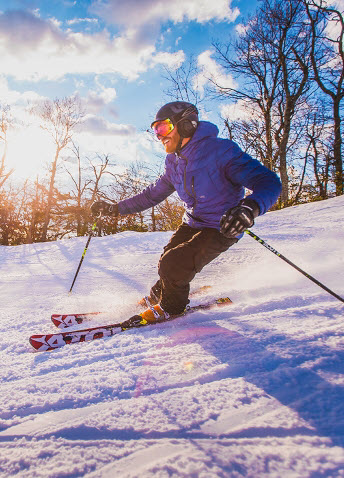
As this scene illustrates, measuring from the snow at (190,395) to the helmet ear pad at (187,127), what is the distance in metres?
1.68

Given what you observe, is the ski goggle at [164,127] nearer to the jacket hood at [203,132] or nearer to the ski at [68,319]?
the jacket hood at [203,132]

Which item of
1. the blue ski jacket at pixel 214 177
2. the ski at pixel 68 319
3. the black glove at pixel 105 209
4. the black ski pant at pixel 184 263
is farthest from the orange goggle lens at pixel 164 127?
the ski at pixel 68 319

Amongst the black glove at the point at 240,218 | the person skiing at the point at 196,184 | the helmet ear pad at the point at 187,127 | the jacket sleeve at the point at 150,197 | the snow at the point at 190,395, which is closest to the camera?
the snow at the point at 190,395

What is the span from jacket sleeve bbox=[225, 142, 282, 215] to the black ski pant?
0.58 metres

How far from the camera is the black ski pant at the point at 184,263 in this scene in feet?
7.92

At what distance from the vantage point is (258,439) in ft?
3.06

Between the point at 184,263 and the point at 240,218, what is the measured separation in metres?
0.81

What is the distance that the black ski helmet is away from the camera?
2.39 metres

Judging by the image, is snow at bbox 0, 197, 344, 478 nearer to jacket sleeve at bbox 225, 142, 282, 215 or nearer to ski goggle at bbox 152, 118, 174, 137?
jacket sleeve at bbox 225, 142, 282, 215

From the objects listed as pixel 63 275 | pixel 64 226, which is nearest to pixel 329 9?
pixel 63 275

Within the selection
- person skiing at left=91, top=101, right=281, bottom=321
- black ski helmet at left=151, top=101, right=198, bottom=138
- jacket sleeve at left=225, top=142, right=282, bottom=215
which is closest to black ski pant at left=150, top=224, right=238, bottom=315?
person skiing at left=91, top=101, right=281, bottom=321

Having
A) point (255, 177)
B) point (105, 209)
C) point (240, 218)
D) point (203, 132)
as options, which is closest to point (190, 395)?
point (240, 218)

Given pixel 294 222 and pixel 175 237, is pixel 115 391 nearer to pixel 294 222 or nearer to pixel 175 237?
pixel 175 237

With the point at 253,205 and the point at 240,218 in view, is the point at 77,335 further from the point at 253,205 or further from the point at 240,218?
the point at 253,205
